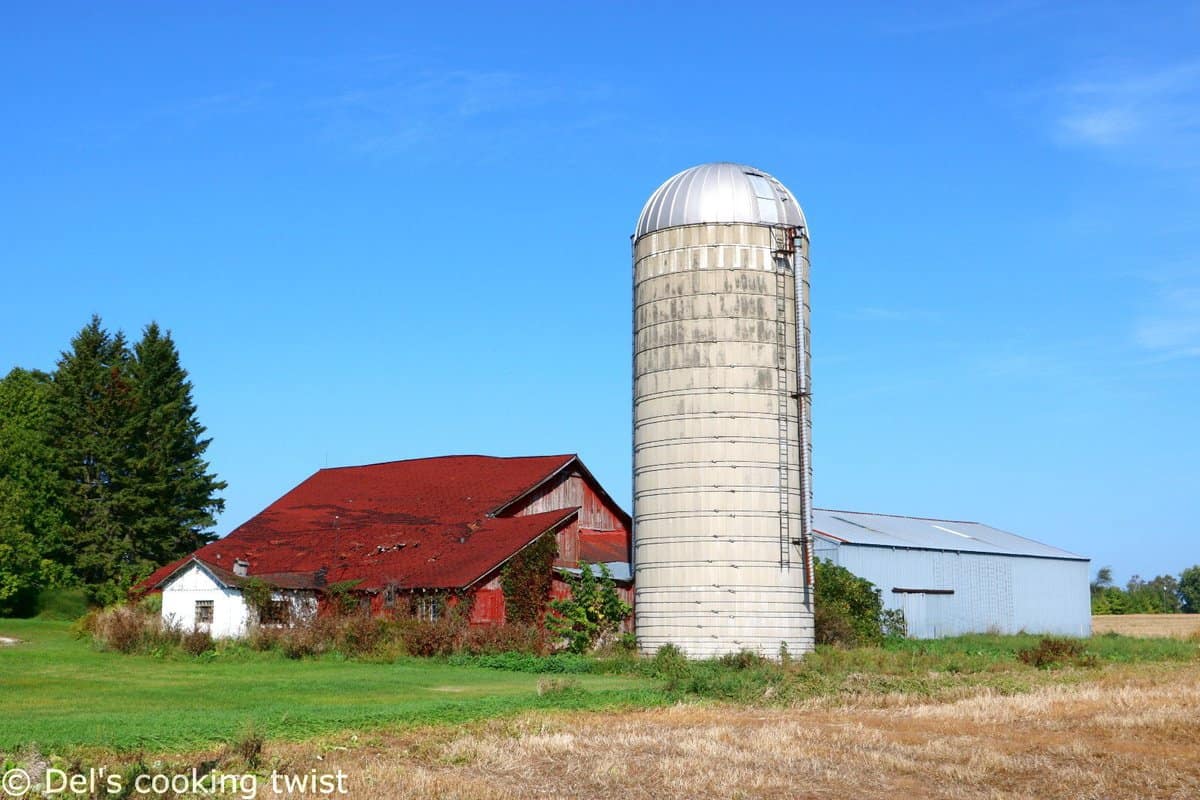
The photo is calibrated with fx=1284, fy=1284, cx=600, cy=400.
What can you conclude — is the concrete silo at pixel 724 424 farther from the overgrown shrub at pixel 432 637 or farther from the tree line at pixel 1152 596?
the tree line at pixel 1152 596

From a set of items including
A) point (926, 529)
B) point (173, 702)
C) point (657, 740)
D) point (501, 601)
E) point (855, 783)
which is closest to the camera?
point (855, 783)

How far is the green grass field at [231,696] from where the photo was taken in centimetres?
1700

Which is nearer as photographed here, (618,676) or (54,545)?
(618,676)

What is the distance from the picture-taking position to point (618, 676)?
3064cm

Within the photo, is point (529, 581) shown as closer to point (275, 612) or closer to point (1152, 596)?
point (275, 612)

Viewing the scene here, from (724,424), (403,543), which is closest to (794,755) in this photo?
(724,424)

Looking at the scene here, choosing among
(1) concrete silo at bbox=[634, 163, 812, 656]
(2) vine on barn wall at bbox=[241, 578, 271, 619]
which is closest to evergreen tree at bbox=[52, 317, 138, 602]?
(2) vine on barn wall at bbox=[241, 578, 271, 619]

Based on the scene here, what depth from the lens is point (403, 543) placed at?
139ft

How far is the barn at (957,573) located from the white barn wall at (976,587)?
4 cm

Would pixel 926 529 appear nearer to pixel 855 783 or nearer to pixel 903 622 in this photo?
pixel 903 622

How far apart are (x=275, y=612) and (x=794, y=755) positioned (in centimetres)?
2662

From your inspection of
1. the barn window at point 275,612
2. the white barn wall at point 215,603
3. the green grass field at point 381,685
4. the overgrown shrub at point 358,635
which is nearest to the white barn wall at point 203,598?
the white barn wall at point 215,603

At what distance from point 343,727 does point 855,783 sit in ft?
24.0

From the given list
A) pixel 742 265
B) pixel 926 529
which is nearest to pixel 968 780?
pixel 742 265
